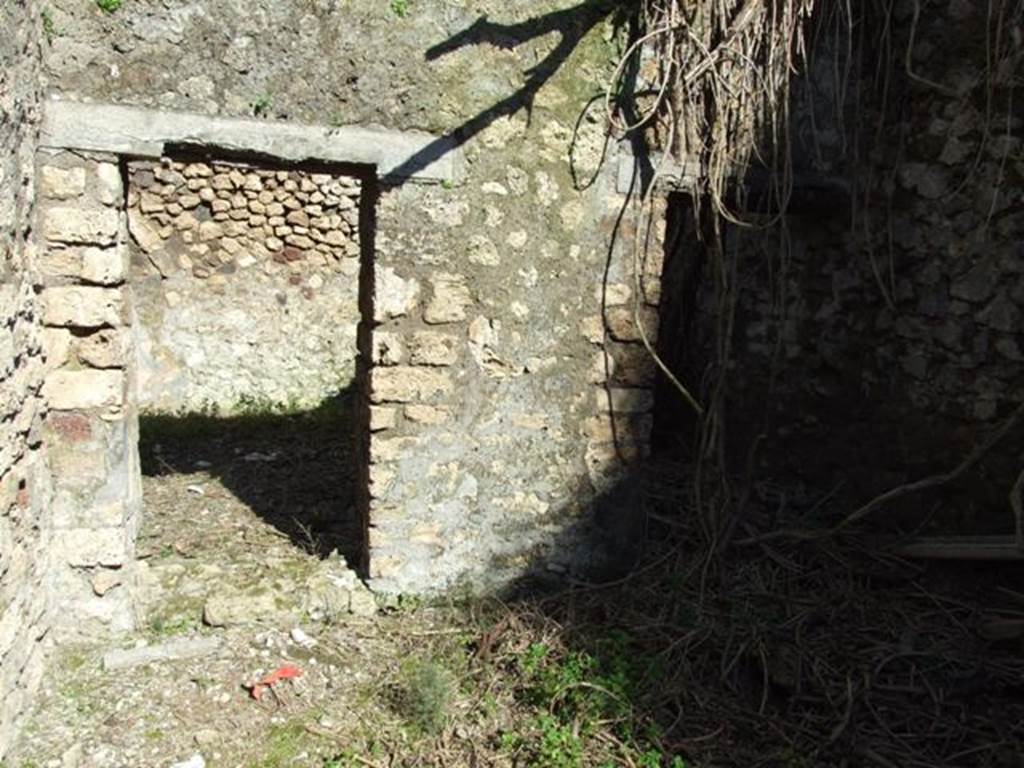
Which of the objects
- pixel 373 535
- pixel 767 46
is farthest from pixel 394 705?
pixel 767 46

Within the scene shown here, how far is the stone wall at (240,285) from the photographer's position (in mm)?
6727

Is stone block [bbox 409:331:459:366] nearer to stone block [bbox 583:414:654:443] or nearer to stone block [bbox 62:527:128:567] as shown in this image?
stone block [bbox 583:414:654:443]

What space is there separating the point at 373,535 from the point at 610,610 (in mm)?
991

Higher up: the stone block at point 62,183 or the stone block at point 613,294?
the stone block at point 62,183

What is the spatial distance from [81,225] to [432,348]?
4.25 ft

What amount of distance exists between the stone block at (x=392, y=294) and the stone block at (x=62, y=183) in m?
1.04

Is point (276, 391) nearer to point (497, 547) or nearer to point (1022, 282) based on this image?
point (497, 547)

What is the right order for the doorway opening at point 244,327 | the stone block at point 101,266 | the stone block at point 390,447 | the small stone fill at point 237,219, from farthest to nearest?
the small stone fill at point 237,219 → the doorway opening at point 244,327 → the stone block at point 390,447 → the stone block at point 101,266

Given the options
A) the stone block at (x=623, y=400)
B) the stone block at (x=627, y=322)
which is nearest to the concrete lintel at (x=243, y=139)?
the stone block at (x=627, y=322)

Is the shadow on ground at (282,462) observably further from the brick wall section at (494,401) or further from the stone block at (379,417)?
the stone block at (379,417)

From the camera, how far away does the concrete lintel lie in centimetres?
301

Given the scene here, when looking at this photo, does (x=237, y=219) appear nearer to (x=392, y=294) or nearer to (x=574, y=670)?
(x=392, y=294)

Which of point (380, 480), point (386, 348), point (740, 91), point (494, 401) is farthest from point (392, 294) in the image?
point (740, 91)

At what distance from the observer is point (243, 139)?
315 cm
